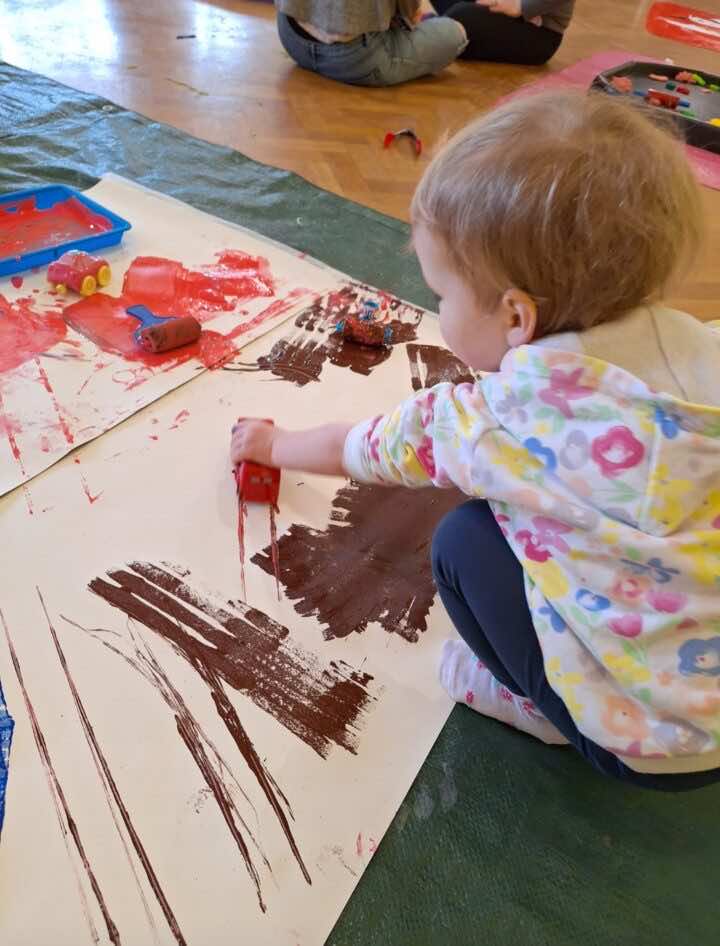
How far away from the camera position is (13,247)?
4.03ft

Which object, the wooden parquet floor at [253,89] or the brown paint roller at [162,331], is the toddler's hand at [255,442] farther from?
the wooden parquet floor at [253,89]

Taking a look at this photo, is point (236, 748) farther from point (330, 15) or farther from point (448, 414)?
point (330, 15)

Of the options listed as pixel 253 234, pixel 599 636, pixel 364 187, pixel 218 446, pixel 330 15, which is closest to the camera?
pixel 599 636

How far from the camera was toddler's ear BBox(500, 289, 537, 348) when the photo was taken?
58 centimetres

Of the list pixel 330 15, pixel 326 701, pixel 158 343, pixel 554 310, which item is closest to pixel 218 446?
pixel 158 343

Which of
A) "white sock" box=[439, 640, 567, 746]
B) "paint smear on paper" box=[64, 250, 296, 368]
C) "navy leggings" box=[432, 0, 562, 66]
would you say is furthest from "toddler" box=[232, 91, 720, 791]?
"navy leggings" box=[432, 0, 562, 66]

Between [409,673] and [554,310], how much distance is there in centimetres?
42

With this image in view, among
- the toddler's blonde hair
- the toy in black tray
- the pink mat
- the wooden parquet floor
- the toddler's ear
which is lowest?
the wooden parquet floor

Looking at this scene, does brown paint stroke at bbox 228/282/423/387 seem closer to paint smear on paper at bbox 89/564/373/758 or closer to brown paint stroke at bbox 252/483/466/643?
brown paint stroke at bbox 252/483/466/643

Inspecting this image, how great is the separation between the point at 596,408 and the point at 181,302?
2.73 ft

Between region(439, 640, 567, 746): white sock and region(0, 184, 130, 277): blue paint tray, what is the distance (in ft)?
2.96

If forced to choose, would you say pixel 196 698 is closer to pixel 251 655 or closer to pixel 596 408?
pixel 251 655

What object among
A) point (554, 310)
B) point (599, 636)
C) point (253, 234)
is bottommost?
point (253, 234)

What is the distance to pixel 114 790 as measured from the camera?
668 millimetres
